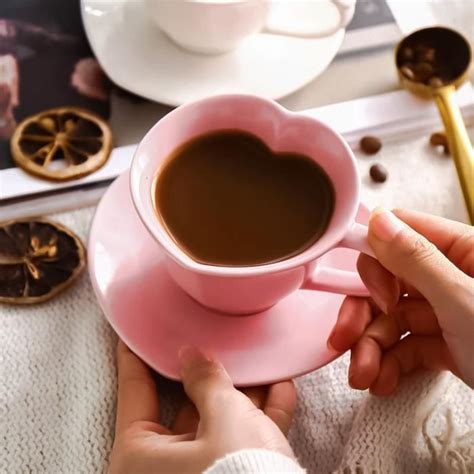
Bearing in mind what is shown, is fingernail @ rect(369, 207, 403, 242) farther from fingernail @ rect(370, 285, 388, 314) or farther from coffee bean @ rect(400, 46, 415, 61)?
coffee bean @ rect(400, 46, 415, 61)

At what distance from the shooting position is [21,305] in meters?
0.65

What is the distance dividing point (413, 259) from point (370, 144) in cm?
26

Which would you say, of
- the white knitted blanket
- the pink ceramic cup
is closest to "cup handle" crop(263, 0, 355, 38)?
the pink ceramic cup

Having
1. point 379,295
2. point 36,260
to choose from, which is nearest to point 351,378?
point 379,295

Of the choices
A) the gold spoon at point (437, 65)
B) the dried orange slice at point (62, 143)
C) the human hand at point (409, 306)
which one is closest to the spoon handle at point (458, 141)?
the gold spoon at point (437, 65)

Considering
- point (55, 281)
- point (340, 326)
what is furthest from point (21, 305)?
point (340, 326)

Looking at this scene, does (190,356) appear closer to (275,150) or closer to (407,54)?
(275,150)

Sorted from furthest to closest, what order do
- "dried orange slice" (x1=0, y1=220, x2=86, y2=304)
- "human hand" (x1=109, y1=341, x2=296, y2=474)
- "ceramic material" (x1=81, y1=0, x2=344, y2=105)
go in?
"ceramic material" (x1=81, y1=0, x2=344, y2=105) → "dried orange slice" (x1=0, y1=220, x2=86, y2=304) → "human hand" (x1=109, y1=341, x2=296, y2=474)

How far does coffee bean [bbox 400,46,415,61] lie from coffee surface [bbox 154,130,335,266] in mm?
293

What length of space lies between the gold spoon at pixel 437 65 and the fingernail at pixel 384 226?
27 cm

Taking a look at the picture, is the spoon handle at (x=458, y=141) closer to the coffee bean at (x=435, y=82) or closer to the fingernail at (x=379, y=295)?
the coffee bean at (x=435, y=82)

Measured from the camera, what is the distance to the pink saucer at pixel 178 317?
1.92 feet

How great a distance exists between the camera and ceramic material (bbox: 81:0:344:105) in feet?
2.46

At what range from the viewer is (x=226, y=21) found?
703 millimetres
